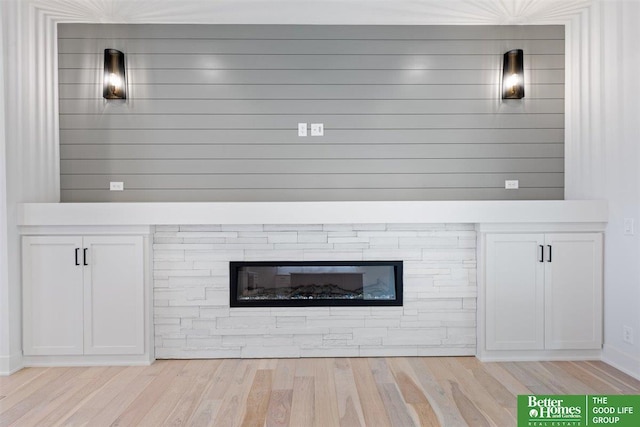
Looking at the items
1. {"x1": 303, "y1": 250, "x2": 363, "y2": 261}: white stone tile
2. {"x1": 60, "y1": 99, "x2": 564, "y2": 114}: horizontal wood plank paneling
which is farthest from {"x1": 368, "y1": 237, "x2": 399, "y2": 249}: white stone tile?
{"x1": 60, "y1": 99, "x2": 564, "y2": 114}: horizontal wood plank paneling

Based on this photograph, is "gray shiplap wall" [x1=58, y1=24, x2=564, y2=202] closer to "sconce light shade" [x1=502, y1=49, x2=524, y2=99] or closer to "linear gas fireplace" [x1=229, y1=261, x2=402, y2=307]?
"sconce light shade" [x1=502, y1=49, x2=524, y2=99]

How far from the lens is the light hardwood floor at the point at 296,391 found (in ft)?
8.16

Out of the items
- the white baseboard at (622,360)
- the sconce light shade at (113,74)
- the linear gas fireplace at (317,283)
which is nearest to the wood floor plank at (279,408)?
the linear gas fireplace at (317,283)

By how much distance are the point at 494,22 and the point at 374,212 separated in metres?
1.87

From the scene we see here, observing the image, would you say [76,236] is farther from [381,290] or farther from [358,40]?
[358,40]

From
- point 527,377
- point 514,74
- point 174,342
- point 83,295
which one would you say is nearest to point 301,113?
point 514,74

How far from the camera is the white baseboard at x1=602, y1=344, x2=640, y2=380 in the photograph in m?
3.06

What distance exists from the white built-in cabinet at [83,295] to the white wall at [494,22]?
119 mm

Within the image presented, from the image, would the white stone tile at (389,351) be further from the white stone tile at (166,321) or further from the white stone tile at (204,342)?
the white stone tile at (166,321)

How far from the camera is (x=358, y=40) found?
3818 millimetres

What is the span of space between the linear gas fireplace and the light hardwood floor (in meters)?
0.42

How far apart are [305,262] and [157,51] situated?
6.81 feet

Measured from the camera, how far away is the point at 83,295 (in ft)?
10.9

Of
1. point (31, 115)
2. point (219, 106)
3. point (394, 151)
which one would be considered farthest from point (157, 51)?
point (394, 151)
